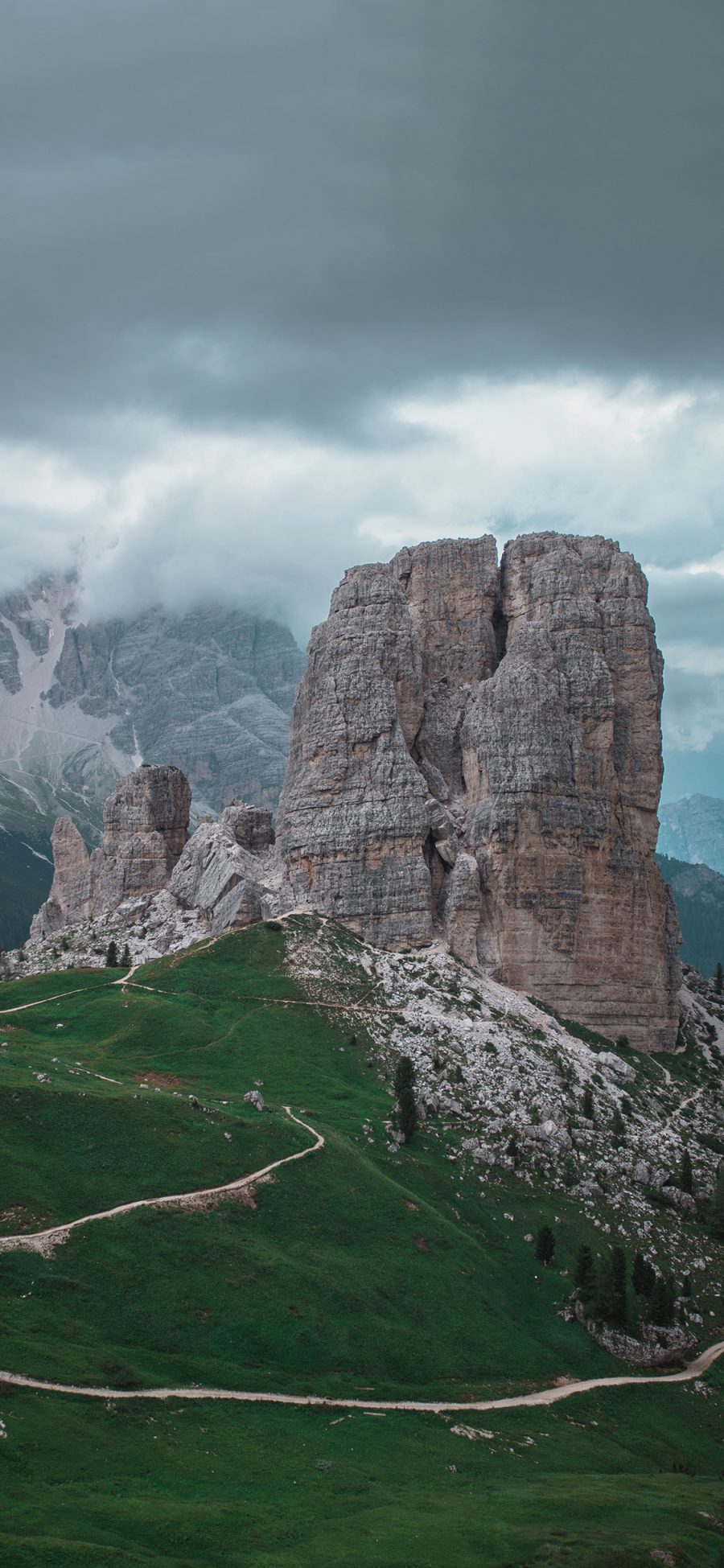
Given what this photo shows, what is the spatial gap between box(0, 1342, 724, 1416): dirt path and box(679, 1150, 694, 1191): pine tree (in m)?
17.6

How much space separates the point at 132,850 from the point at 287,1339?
284 feet

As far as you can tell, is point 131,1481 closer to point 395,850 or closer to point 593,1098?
point 593,1098

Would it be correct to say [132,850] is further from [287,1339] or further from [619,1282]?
[287,1339]

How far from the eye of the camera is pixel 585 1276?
80062mm

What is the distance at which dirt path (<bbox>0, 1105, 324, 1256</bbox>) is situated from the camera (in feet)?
201

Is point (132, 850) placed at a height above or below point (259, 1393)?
above

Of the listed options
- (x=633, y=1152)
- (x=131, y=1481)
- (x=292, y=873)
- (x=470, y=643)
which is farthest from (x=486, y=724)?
(x=131, y=1481)

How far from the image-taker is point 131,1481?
4653 centimetres

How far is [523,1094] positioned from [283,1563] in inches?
2372

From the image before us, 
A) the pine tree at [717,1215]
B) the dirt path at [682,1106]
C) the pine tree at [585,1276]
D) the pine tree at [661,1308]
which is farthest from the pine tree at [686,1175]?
the pine tree at [585,1276]

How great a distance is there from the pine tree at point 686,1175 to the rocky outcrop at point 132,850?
66.2 metres

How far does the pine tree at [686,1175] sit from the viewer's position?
99.2 metres

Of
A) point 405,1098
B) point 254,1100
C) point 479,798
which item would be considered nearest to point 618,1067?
point 405,1098

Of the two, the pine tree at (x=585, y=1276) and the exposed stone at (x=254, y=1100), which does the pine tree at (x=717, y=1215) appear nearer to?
the pine tree at (x=585, y=1276)
